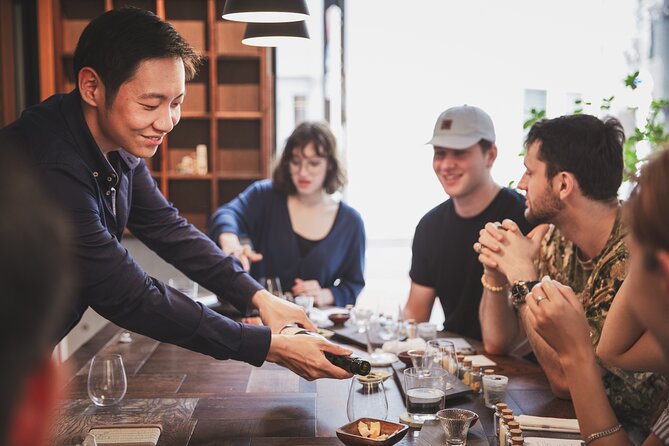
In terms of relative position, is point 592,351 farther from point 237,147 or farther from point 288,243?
point 237,147

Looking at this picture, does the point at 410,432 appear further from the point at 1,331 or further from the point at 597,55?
the point at 597,55

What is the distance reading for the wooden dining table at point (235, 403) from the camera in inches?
73.6

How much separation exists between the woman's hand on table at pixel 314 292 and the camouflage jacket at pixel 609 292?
1244 millimetres

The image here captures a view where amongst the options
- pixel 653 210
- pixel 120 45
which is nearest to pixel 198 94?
pixel 120 45

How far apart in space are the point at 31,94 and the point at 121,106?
12.6 feet

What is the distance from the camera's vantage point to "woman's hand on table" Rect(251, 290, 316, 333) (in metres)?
2.35

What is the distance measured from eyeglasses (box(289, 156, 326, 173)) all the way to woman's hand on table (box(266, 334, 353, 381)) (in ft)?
6.78

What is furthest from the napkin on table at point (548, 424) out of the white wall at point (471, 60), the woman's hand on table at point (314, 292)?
the white wall at point (471, 60)

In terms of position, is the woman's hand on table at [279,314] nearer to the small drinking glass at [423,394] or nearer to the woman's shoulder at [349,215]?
the small drinking glass at [423,394]

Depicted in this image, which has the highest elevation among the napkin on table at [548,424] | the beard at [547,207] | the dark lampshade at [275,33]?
the dark lampshade at [275,33]

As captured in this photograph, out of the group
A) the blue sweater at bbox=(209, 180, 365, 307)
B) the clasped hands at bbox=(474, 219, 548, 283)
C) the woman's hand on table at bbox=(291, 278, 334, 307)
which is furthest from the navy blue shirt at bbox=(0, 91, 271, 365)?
the blue sweater at bbox=(209, 180, 365, 307)

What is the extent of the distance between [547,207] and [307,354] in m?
1.00

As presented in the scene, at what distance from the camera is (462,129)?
3299mm

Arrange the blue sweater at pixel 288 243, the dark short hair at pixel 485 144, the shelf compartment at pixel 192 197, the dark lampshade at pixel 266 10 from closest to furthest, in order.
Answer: the dark lampshade at pixel 266 10, the dark short hair at pixel 485 144, the blue sweater at pixel 288 243, the shelf compartment at pixel 192 197
